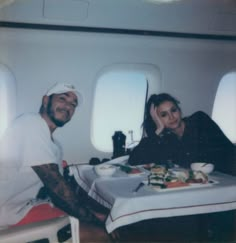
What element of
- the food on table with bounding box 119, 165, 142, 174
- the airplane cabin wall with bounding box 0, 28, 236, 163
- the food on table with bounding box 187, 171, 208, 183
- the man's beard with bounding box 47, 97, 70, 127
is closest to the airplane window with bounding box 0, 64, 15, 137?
the airplane cabin wall with bounding box 0, 28, 236, 163

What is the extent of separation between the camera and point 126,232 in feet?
5.28

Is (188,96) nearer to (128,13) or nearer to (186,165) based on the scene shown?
(186,165)

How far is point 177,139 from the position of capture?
184 cm

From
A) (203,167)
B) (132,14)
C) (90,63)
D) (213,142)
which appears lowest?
(203,167)

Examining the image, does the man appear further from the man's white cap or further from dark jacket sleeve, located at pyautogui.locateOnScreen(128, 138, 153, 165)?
dark jacket sleeve, located at pyautogui.locateOnScreen(128, 138, 153, 165)

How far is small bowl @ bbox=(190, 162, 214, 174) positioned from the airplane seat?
2.10ft

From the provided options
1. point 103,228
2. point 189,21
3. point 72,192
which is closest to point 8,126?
point 72,192

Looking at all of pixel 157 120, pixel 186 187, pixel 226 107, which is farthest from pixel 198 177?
pixel 226 107

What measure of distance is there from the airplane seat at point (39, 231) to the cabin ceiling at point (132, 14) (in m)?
0.89

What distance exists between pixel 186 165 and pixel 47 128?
713mm

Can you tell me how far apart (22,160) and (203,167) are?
87cm

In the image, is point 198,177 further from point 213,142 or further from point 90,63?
point 90,63

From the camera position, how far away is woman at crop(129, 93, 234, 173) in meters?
1.79

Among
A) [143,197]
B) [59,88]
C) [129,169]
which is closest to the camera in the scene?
[143,197]
